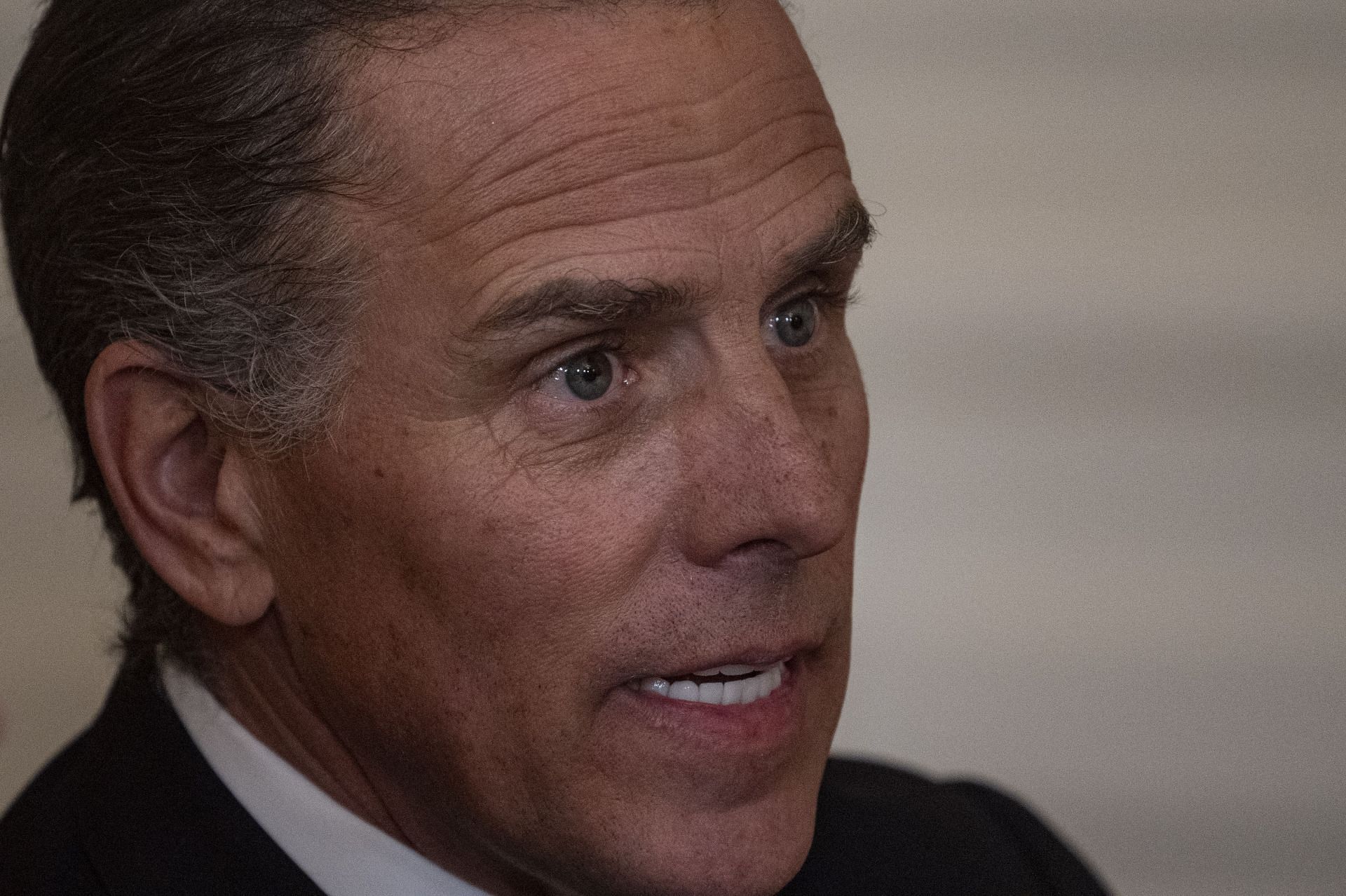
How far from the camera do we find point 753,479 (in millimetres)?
1761

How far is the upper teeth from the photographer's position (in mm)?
1814

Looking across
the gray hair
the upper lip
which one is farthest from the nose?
the gray hair

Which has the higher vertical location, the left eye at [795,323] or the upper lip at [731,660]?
the left eye at [795,323]

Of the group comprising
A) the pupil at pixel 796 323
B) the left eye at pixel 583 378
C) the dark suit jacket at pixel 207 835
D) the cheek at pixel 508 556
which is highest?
the pupil at pixel 796 323

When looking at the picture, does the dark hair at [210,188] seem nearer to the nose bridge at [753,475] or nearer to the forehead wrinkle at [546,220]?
the forehead wrinkle at [546,220]

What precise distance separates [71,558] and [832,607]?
2.29 m

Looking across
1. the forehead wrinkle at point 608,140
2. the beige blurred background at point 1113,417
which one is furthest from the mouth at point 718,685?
the beige blurred background at point 1113,417

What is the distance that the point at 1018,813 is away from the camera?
2629mm

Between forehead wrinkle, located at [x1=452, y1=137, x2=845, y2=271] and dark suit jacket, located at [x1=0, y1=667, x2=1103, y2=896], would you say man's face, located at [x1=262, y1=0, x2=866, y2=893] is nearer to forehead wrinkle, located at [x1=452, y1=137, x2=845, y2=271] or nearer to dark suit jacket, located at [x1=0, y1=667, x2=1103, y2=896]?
forehead wrinkle, located at [x1=452, y1=137, x2=845, y2=271]

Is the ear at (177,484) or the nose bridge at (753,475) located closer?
the nose bridge at (753,475)

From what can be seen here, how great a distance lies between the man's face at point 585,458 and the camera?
5.78ft

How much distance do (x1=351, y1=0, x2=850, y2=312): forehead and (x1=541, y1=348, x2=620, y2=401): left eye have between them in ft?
0.41

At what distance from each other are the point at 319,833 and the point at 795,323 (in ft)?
3.02

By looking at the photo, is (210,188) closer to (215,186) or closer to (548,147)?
(215,186)
